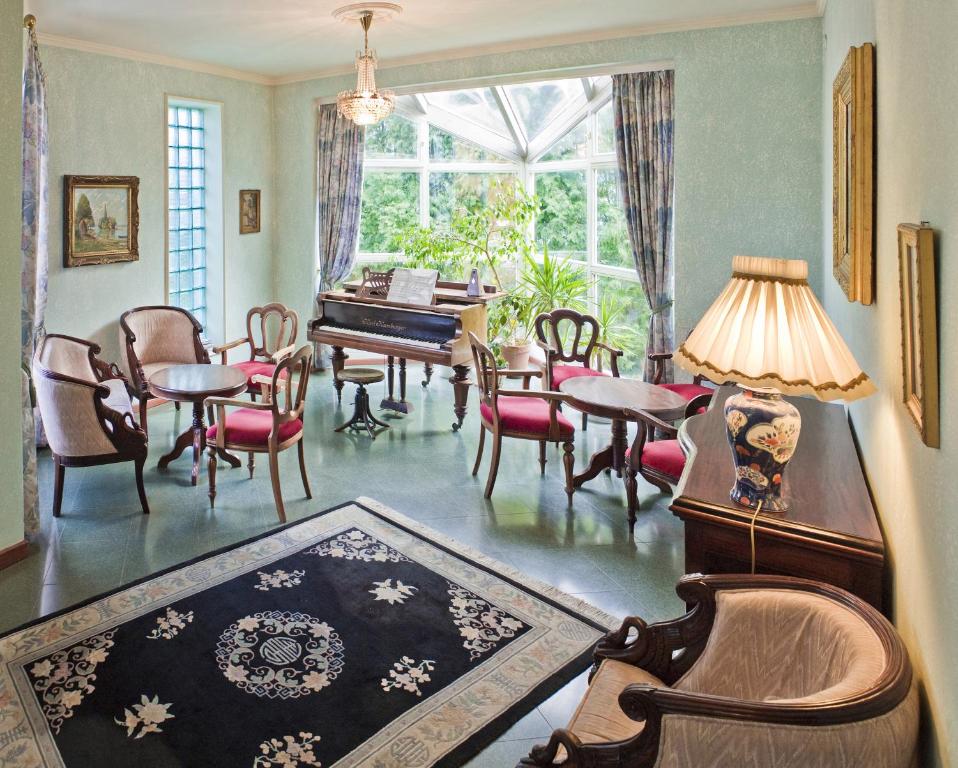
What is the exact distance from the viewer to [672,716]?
1.62 metres

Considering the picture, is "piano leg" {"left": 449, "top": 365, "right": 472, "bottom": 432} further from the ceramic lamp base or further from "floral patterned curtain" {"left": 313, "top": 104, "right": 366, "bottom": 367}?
the ceramic lamp base

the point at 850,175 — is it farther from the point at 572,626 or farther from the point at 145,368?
the point at 145,368

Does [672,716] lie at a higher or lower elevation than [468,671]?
higher

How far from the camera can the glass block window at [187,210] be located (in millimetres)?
7707

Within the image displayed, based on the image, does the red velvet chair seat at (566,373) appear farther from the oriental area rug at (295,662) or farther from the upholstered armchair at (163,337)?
the upholstered armchair at (163,337)

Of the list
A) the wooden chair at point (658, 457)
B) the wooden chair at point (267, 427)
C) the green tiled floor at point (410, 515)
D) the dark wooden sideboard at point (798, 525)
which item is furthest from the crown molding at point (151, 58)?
the dark wooden sideboard at point (798, 525)

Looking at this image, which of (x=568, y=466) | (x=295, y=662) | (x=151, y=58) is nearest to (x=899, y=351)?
(x=295, y=662)

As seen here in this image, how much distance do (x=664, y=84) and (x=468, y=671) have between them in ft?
15.7

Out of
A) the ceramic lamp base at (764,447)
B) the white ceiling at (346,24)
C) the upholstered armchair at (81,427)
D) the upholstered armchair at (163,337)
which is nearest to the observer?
the ceramic lamp base at (764,447)

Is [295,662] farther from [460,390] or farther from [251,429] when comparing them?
[460,390]

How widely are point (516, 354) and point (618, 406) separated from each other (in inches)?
125

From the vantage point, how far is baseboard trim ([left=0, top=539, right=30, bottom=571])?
4.12m

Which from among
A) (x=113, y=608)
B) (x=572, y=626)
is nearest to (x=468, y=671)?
(x=572, y=626)

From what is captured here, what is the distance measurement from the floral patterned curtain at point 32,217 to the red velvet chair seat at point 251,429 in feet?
3.59
